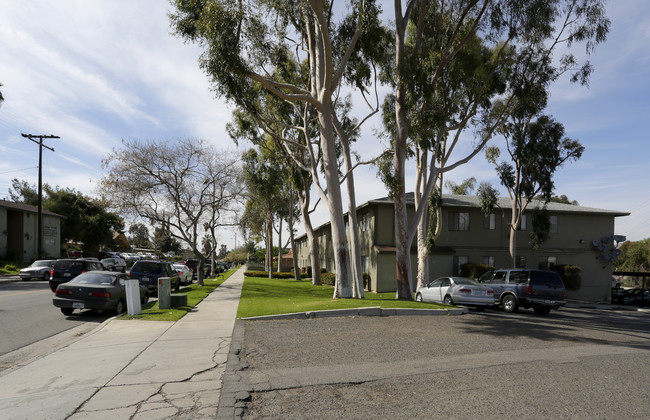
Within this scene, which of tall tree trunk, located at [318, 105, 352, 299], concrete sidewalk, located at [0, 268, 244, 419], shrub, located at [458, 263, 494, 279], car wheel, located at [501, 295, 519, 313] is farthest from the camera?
shrub, located at [458, 263, 494, 279]

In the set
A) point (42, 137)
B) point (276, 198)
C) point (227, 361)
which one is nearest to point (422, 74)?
point (227, 361)

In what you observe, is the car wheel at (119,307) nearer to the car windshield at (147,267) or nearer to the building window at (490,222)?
the car windshield at (147,267)

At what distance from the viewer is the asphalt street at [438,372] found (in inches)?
208

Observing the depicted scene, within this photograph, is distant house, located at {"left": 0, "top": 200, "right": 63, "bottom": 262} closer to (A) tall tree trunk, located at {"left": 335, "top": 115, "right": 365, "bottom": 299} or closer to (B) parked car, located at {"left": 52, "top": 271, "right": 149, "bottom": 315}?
(B) parked car, located at {"left": 52, "top": 271, "right": 149, "bottom": 315}

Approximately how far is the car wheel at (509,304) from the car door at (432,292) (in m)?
2.63

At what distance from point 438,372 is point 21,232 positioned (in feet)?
161

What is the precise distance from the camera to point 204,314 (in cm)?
1342

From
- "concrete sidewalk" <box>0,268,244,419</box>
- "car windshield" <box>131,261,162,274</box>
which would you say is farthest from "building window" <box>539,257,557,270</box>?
"concrete sidewalk" <box>0,268,244,419</box>

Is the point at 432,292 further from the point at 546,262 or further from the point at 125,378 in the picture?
the point at 546,262

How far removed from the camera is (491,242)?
97.3ft

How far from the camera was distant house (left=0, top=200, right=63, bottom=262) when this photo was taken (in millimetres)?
40906

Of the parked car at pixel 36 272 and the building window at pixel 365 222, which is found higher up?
the building window at pixel 365 222

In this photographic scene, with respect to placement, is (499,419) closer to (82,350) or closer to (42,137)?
(82,350)

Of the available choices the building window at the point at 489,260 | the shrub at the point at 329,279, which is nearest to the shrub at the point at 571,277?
the building window at the point at 489,260
